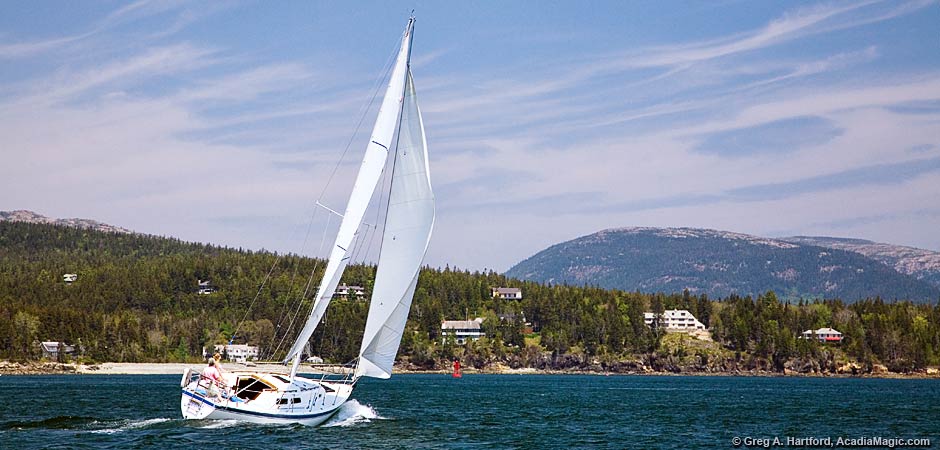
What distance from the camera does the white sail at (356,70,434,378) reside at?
45.7 m

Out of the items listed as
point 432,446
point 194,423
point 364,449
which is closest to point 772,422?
point 432,446

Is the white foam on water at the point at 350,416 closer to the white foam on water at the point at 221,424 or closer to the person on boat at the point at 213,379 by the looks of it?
the white foam on water at the point at 221,424

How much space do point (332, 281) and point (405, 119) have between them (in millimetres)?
7910

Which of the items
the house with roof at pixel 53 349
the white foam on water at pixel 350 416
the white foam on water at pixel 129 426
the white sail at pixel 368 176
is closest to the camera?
the white sail at pixel 368 176

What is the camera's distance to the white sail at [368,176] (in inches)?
1767

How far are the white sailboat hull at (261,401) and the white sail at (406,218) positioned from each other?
4.77 m

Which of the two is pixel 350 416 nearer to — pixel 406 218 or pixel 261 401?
pixel 261 401

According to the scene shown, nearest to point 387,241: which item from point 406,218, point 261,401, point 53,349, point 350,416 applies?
point 406,218

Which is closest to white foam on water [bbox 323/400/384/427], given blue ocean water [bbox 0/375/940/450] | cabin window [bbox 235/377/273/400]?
blue ocean water [bbox 0/375/940/450]

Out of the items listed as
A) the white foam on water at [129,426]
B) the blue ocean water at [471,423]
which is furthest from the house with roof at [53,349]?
the white foam on water at [129,426]

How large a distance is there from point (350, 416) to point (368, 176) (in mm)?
15686

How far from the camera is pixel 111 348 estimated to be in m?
190

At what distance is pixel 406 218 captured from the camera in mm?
45781

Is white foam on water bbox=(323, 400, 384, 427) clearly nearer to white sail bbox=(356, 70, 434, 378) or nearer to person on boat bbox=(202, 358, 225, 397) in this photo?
person on boat bbox=(202, 358, 225, 397)
